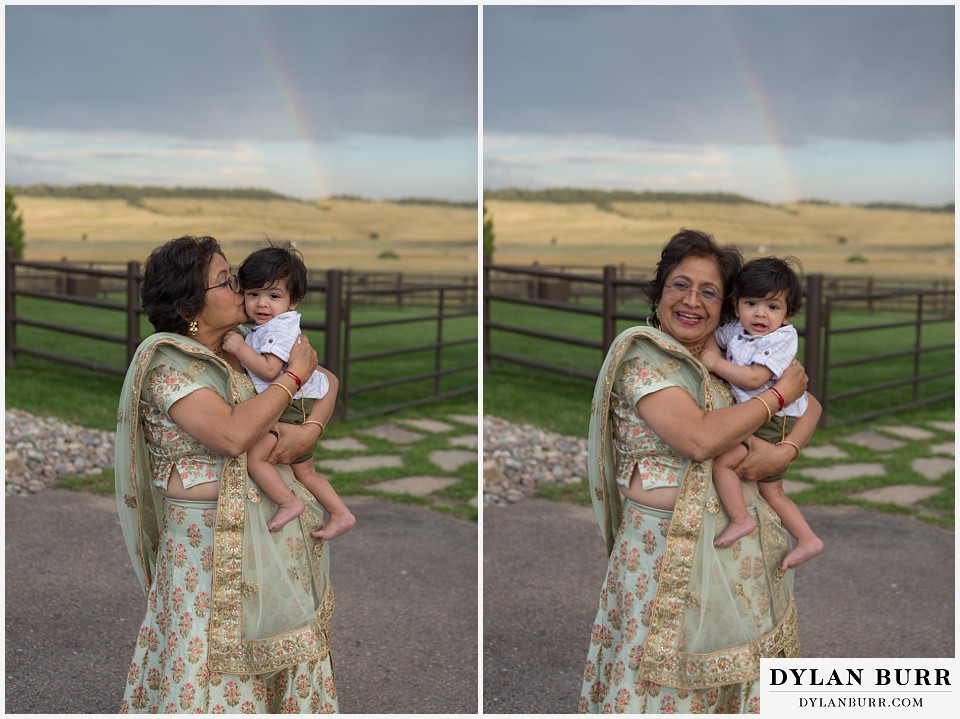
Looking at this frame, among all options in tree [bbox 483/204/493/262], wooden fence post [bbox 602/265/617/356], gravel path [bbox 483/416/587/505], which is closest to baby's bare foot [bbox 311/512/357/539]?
gravel path [bbox 483/416/587/505]

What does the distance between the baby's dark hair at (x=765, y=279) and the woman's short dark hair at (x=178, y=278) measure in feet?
3.71

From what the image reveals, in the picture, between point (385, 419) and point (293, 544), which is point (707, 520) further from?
point (385, 419)

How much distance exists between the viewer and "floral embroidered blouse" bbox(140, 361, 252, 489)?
6.97ft

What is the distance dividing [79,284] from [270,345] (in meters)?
14.1

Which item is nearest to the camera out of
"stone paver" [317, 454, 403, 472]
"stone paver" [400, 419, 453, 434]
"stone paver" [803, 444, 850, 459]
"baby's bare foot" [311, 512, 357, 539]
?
"baby's bare foot" [311, 512, 357, 539]

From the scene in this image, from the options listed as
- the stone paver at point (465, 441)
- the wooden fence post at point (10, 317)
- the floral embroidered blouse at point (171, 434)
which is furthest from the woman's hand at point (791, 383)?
the wooden fence post at point (10, 317)

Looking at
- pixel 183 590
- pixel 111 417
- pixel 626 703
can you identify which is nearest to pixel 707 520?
pixel 626 703

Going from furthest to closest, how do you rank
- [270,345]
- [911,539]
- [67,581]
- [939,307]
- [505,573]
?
[939,307]
[911,539]
[505,573]
[67,581]
[270,345]

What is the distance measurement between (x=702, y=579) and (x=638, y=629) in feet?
0.62

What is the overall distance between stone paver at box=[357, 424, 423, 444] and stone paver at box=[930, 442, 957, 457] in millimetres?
→ 3886

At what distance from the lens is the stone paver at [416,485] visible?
6.23 m

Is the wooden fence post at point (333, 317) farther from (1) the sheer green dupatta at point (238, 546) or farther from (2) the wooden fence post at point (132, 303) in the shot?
(1) the sheer green dupatta at point (238, 546)

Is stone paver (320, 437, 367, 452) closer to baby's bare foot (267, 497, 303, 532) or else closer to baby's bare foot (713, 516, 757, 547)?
baby's bare foot (267, 497, 303, 532)

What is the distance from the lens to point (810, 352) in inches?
308
